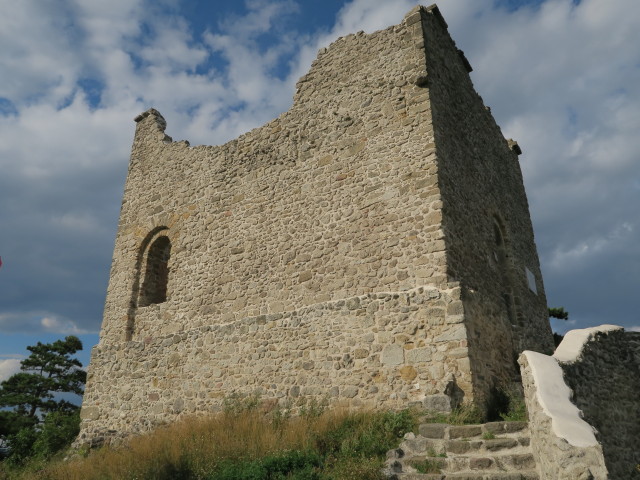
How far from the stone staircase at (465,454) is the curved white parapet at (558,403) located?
0.80 m

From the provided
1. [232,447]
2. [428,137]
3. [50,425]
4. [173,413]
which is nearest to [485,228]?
[428,137]

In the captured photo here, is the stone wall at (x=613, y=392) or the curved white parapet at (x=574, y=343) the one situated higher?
the curved white parapet at (x=574, y=343)

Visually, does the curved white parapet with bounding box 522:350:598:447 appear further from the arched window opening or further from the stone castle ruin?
the arched window opening

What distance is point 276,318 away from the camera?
10.1 m

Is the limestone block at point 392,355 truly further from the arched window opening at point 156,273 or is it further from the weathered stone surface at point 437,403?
the arched window opening at point 156,273

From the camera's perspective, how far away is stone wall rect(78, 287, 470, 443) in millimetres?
8055

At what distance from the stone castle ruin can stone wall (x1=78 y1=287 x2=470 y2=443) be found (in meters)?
0.03

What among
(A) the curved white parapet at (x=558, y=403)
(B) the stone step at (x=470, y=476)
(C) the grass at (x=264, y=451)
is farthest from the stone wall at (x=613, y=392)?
(C) the grass at (x=264, y=451)

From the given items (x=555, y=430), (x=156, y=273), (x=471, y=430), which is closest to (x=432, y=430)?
(x=471, y=430)

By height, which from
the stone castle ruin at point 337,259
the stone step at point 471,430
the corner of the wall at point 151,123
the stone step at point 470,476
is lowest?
the stone step at point 470,476

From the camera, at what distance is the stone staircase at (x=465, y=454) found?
575cm

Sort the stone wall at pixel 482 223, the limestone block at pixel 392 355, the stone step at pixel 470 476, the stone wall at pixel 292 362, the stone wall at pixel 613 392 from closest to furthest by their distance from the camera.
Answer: the stone step at pixel 470 476 → the stone wall at pixel 613 392 → the stone wall at pixel 292 362 → the limestone block at pixel 392 355 → the stone wall at pixel 482 223

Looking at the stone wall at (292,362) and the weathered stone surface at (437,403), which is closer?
the weathered stone surface at (437,403)

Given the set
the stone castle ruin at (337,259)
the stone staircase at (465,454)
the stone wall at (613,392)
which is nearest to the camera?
the stone staircase at (465,454)
